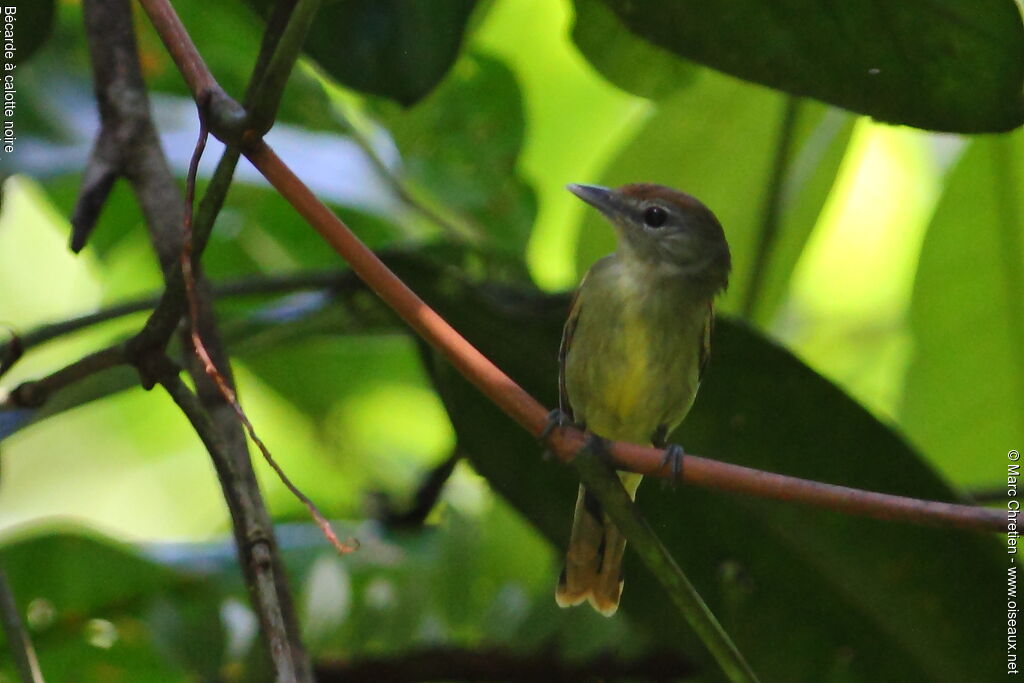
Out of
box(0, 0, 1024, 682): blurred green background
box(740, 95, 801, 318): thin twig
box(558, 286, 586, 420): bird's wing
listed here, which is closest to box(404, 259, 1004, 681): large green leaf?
box(0, 0, 1024, 682): blurred green background

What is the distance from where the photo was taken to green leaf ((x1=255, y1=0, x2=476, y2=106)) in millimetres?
1771

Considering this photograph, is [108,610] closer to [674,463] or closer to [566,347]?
[566,347]

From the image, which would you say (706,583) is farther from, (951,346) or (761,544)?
(951,346)

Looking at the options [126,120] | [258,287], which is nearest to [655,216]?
[258,287]

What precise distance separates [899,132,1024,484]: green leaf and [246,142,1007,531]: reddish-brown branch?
1.39m

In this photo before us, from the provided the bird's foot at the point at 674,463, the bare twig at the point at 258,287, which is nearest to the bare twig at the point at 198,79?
the bird's foot at the point at 674,463

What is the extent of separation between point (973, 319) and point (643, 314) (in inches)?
25.4

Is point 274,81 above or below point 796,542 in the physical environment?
above

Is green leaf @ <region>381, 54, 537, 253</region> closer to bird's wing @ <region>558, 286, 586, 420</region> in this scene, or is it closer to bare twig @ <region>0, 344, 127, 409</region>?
bird's wing @ <region>558, 286, 586, 420</region>

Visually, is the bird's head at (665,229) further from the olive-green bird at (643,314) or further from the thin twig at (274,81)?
the thin twig at (274,81)

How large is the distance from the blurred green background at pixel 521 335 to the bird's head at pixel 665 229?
10 cm

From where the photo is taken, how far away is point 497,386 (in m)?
1.04

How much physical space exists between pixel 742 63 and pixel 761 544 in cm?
68

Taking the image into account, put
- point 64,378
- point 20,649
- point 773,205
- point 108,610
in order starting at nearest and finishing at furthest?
point 20,649 → point 64,378 → point 108,610 → point 773,205
